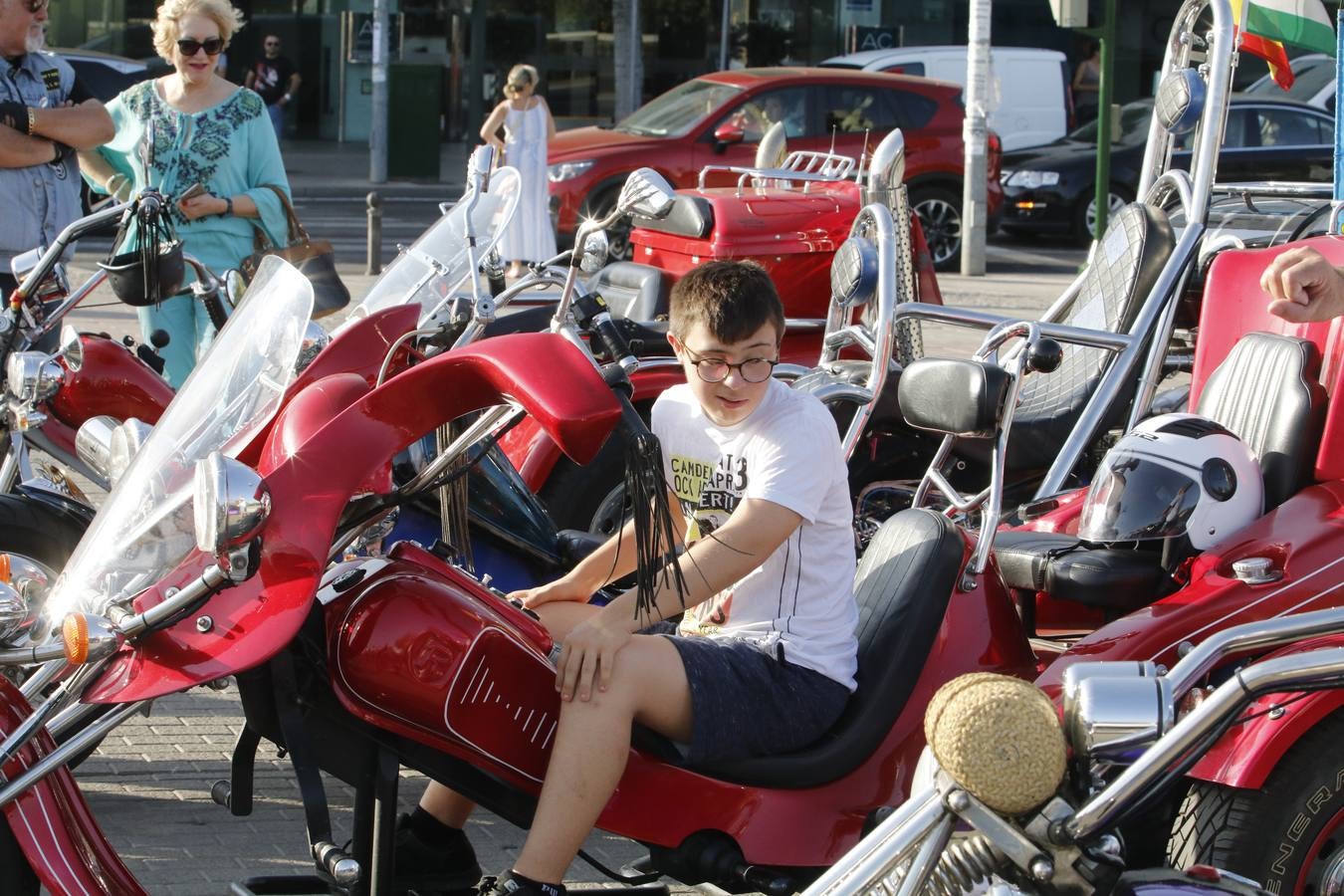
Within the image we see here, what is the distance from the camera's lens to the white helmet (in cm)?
371

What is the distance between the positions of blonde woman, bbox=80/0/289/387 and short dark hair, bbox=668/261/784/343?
308cm

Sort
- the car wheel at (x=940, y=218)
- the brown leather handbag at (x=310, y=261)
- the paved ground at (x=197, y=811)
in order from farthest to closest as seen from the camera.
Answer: the car wheel at (x=940, y=218), the brown leather handbag at (x=310, y=261), the paved ground at (x=197, y=811)

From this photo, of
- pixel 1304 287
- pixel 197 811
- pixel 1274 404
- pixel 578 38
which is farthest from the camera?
pixel 578 38

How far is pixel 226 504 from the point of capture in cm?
254

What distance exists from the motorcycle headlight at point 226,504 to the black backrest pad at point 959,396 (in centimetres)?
170

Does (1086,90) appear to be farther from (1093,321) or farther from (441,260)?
(441,260)

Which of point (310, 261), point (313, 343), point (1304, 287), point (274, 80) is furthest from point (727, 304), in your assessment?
point (274, 80)

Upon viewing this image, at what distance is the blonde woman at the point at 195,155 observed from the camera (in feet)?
19.7

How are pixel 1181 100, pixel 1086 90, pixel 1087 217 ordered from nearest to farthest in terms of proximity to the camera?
pixel 1181 100
pixel 1087 217
pixel 1086 90

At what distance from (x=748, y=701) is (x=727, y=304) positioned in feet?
Answer: 2.32

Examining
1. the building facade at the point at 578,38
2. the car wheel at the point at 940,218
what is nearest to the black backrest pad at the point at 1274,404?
the car wheel at the point at 940,218

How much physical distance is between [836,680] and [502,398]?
2.98ft

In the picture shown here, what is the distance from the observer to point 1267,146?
606 inches

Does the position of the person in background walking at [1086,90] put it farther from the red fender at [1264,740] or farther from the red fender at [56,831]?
the red fender at [56,831]
